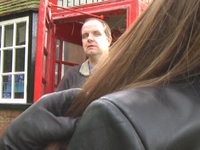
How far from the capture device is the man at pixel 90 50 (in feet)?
10.4

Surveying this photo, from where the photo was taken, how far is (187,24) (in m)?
0.76

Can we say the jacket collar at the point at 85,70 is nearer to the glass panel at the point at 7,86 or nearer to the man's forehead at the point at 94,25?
the man's forehead at the point at 94,25

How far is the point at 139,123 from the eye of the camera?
64 centimetres

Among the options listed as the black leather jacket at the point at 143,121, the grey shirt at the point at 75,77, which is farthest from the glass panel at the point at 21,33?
the black leather jacket at the point at 143,121

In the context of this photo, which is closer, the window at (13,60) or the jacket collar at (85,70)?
the jacket collar at (85,70)

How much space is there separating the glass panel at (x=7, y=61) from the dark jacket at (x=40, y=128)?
200 inches

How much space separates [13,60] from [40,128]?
5.00 m

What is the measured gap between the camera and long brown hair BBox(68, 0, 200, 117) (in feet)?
2.50

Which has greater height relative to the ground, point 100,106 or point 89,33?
point 89,33

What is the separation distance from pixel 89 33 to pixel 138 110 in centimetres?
272

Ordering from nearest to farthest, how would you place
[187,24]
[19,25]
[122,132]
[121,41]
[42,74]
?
[122,132], [187,24], [121,41], [42,74], [19,25]

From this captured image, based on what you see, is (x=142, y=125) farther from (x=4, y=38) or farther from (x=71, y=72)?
(x=4, y=38)

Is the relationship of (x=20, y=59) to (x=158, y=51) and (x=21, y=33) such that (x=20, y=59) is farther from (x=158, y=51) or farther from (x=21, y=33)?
(x=158, y=51)

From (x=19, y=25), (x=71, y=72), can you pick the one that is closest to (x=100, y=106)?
(x=71, y=72)
